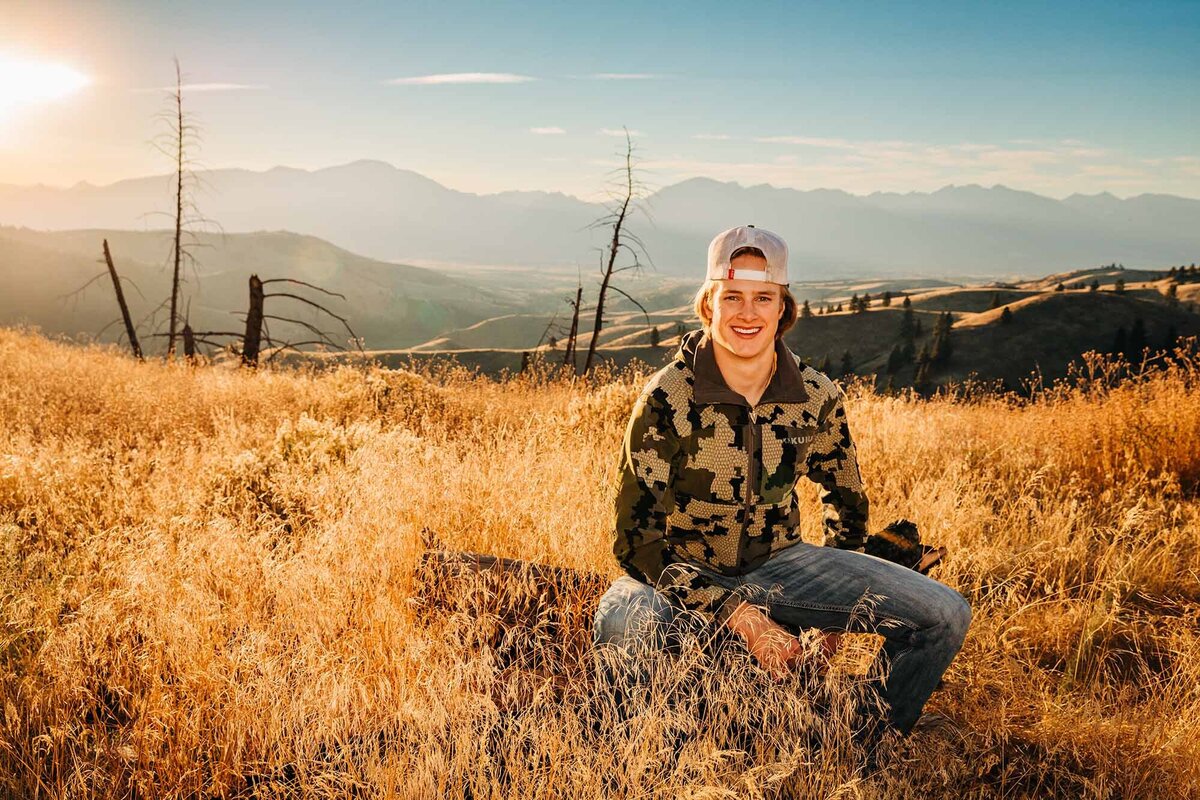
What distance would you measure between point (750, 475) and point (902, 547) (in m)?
0.89

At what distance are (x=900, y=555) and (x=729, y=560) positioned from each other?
2.84 ft

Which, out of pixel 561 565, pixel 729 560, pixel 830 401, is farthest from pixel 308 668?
pixel 830 401

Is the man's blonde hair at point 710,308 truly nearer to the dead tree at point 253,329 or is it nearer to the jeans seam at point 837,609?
the jeans seam at point 837,609

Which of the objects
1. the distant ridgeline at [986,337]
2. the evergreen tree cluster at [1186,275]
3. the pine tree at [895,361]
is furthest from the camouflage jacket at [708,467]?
the evergreen tree cluster at [1186,275]

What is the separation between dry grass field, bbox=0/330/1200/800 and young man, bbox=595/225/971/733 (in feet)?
0.88

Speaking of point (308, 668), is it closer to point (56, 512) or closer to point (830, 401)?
point (830, 401)

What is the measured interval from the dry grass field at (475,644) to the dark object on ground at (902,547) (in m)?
0.53

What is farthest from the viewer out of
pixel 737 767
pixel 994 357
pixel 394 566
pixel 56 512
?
pixel 994 357

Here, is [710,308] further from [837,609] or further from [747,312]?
[837,609]

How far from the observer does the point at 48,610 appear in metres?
3.02

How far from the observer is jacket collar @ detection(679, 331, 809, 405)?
9.05ft

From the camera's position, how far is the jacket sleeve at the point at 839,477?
3.01 meters

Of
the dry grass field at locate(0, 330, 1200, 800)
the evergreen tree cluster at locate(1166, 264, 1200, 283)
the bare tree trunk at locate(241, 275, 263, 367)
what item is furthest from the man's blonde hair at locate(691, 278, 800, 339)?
the evergreen tree cluster at locate(1166, 264, 1200, 283)

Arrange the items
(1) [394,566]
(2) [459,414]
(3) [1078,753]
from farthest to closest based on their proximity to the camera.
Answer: (2) [459,414]
(1) [394,566]
(3) [1078,753]
